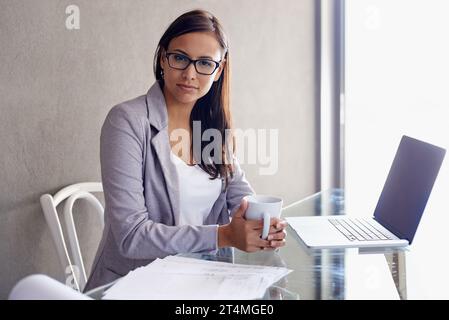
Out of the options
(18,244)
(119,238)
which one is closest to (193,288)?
(119,238)

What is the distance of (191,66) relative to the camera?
1.58m

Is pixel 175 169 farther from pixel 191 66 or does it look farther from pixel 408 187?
pixel 408 187

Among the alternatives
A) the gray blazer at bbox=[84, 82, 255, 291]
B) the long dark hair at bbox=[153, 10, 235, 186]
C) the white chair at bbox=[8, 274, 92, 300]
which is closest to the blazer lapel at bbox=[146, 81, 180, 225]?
the gray blazer at bbox=[84, 82, 255, 291]

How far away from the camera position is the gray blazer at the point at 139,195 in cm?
140

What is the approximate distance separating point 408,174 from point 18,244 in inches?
49.8

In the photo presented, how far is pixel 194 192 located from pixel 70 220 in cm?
52

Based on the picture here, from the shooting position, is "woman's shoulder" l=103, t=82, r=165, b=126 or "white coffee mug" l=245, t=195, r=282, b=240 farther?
"woman's shoulder" l=103, t=82, r=165, b=126

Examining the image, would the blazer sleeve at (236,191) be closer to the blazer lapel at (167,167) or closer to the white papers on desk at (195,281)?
the blazer lapel at (167,167)

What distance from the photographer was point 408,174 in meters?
1.52

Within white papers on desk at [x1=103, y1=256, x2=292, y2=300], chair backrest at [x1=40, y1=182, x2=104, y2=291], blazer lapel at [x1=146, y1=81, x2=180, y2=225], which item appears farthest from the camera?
chair backrest at [x1=40, y1=182, x2=104, y2=291]

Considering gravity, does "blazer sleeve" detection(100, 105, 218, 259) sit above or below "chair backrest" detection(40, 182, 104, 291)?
above

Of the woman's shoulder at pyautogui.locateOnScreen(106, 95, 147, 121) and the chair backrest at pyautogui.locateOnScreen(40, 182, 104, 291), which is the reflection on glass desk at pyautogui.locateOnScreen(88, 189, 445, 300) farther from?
the chair backrest at pyautogui.locateOnScreen(40, 182, 104, 291)

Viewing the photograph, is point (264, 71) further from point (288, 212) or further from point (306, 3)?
point (288, 212)

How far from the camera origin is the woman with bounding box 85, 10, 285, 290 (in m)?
1.40
